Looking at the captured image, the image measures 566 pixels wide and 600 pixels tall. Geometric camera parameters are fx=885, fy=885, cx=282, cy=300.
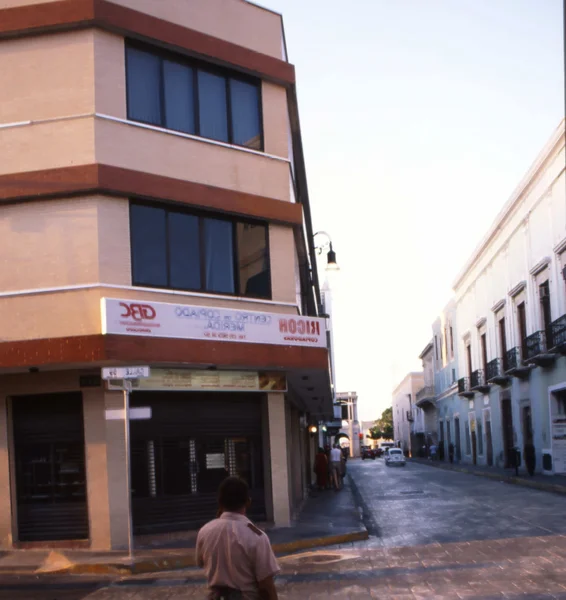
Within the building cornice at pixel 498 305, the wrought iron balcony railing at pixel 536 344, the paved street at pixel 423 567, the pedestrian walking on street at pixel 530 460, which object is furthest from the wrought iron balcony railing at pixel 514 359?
the paved street at pixel 423 567

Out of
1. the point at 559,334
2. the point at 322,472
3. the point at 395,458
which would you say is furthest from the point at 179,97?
the point at 395,458

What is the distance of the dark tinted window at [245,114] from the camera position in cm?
1894

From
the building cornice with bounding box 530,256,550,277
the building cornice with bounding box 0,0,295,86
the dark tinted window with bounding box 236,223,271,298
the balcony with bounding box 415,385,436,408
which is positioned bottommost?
the balcony with bounding box 415,385,436,408

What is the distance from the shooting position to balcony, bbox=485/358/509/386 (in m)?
47.4

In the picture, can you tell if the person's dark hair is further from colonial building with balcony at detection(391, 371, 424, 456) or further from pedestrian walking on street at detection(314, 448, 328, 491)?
colonial building with balcony at detection(391, 371, 424, 456)

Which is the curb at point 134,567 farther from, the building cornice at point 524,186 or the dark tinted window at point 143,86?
the building cornice at point 524,186

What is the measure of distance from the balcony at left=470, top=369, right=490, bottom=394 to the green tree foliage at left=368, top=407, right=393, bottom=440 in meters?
109

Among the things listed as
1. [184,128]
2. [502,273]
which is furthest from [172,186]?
[502,273]

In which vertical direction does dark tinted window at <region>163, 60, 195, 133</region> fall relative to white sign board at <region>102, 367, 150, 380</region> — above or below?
above

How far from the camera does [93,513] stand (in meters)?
16.3

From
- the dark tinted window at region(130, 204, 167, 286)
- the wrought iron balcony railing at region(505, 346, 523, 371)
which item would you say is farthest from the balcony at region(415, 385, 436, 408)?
the dark tinted window at region(130, 204, 167, 286)

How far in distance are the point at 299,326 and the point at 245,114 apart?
187 inches

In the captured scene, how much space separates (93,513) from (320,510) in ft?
26.3

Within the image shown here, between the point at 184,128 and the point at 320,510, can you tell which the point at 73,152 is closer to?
the point at 184,128
